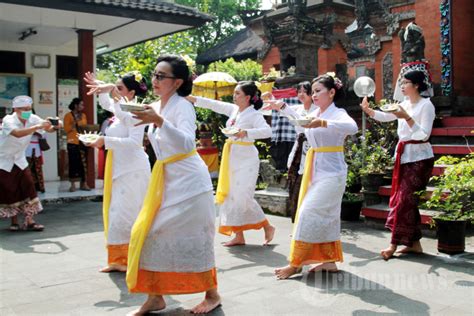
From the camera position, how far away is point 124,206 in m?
5.09

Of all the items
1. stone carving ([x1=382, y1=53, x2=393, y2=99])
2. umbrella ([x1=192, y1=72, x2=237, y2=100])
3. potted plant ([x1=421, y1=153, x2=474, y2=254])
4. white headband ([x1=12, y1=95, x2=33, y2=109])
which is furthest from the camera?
stone carving ([x1=382, y1=53, x2=393, y2=99])

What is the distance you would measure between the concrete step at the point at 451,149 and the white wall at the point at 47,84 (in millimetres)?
8543

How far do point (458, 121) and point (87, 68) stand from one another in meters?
7.07

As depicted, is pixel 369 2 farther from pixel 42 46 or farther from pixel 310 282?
pixel 310 282

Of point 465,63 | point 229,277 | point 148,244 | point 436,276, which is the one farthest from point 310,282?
point 465,63

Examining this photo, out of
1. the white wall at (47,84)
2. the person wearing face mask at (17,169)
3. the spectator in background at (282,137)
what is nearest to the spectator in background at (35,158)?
the white wall at (47,84)

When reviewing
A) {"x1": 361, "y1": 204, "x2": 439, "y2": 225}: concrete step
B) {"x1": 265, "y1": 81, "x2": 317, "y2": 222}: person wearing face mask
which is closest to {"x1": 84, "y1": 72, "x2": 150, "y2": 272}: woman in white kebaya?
{"x1": 265, "y1": 81, "x2": 317, "y2": 222}: person wearing face mask

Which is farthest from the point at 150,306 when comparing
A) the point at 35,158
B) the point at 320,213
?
the point at 35,158

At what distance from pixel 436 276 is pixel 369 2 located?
13264mm

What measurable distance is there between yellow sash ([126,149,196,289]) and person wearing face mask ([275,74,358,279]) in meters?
1.52

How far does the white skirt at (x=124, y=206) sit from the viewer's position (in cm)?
508

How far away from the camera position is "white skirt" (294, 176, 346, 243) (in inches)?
189

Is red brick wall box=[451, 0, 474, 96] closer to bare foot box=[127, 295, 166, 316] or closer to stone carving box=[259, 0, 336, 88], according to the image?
stone carving box=[259, 0, 336, 88]

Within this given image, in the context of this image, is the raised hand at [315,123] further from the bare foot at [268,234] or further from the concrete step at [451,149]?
the concrete step at [451,149]
